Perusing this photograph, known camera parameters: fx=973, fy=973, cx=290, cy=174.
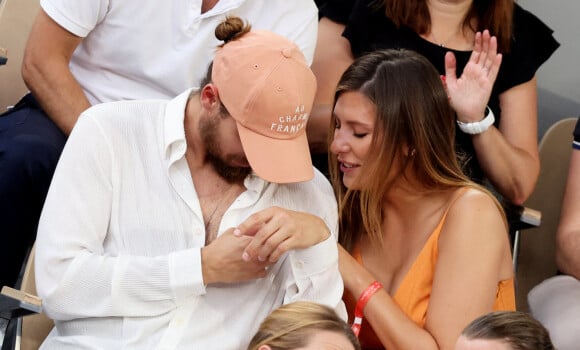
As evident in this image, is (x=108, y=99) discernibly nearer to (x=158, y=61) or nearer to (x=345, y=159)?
(x=158, y=61)

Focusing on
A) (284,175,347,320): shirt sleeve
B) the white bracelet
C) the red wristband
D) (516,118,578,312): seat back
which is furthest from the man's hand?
(516,118,578,312): seat back

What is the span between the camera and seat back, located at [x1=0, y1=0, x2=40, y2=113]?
314 centimetres

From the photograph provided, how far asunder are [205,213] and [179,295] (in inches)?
9.2

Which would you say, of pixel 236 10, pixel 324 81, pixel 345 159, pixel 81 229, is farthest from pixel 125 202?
pixel 324 81

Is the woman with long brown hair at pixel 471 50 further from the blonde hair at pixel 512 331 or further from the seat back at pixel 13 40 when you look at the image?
the blonde hair at pixel 512 331

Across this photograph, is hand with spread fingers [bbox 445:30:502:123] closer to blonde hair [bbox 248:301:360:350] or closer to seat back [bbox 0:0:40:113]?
blonde hair [bbox 248:301:360:350]

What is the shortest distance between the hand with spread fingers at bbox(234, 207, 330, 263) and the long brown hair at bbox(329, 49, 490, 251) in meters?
0.38

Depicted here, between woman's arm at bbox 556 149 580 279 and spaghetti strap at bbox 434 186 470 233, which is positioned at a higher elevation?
spaghetti strap at bbox 434 186 470 233

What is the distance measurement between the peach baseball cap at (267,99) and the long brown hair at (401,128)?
0.27 metres

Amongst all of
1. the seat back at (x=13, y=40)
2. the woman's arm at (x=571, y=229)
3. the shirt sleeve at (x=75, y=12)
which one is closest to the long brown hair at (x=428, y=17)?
the woman's arm at (x=571, y=229)

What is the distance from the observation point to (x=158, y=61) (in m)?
2.86

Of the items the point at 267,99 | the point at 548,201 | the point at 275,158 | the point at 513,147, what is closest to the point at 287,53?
the point at 267,99

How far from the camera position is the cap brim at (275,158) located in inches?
88.5

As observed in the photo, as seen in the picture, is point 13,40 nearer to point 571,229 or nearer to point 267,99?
point 267,99
